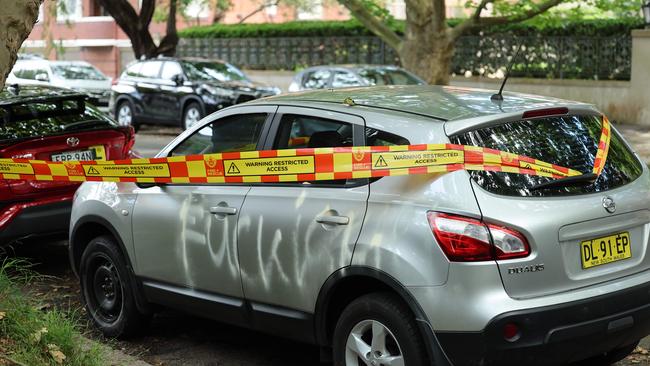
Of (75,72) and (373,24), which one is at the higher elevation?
(373,24)

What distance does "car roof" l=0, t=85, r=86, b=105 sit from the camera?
7.75m

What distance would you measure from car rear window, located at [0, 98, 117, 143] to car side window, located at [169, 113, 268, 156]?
2136 mm

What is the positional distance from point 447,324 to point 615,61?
18.5 meters

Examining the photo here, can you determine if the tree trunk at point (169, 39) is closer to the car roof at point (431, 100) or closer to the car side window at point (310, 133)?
the car roof at point (431, 100)

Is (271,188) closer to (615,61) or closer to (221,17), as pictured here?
(615,61)

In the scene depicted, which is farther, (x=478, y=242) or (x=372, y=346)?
(x=372, y=346)

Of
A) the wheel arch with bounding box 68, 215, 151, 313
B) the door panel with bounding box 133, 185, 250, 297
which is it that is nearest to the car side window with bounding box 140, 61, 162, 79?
the wheel arch with bounding box 68, 215, 151, 313

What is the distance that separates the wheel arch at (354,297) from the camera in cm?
426

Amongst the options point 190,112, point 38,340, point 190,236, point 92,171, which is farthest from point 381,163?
point 190,112

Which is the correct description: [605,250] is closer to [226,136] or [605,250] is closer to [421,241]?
[421,241]

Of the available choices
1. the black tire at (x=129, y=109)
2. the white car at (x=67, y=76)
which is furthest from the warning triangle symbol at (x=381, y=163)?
the white car at (x=67, y=76)

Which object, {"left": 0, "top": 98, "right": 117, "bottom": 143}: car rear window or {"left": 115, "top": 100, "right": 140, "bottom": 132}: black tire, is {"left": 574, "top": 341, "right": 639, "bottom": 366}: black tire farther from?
{"left": 115, "top": 100, "right": 140, "bottom": 132}: black tire

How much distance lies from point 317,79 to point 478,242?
49.3ft

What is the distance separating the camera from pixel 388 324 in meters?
4.41
